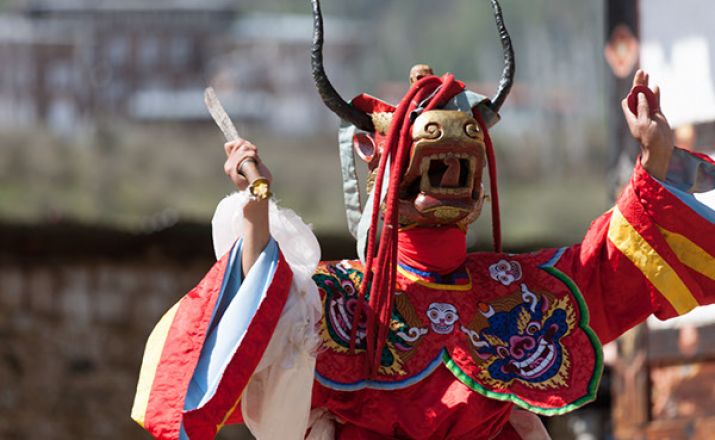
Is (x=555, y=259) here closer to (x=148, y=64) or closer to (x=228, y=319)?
(x=228, y=319)

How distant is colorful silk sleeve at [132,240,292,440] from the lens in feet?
9.70

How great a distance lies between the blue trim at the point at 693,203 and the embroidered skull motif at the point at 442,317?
1.67ft

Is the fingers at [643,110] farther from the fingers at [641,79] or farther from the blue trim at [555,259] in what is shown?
the blue trim at [555,259]

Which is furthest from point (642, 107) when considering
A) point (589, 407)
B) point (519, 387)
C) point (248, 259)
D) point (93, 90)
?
point (93, 90)

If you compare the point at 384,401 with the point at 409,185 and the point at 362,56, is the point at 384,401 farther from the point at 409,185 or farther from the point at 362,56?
the point at 362,56

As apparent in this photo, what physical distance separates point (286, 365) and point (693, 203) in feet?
3.05

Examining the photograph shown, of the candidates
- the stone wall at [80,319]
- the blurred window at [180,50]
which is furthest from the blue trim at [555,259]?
the blurred window at [180,50]

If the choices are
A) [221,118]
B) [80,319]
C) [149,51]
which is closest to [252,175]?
[221,118]

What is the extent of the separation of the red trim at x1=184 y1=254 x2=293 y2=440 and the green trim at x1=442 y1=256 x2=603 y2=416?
0.40 metres

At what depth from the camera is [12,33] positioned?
764cm

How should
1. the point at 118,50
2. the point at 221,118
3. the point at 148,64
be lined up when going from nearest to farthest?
the point at 221,118, the point at 118,50, the point at 148,64

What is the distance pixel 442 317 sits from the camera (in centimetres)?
324

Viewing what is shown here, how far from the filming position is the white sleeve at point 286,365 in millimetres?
3031

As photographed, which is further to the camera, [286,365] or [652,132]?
[652,132]
